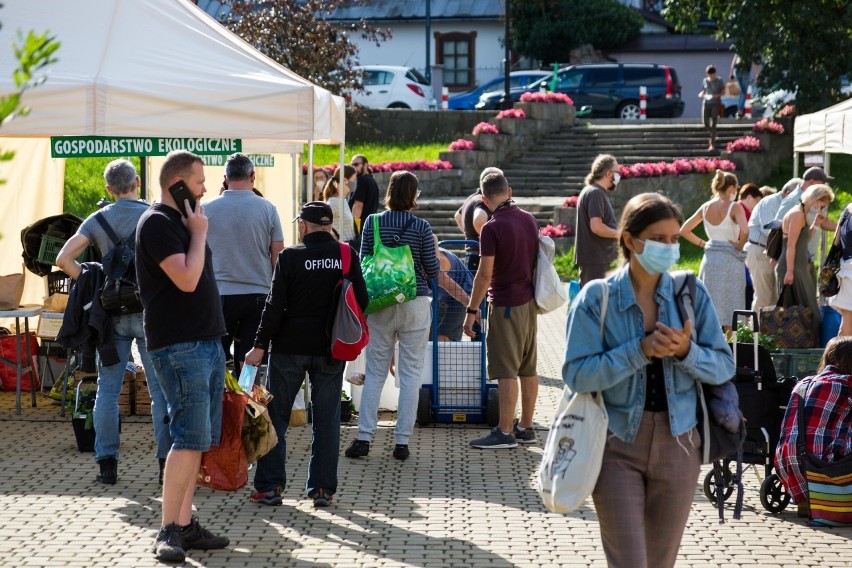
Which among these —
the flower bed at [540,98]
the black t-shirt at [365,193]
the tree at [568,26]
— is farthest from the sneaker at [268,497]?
the tree at [568,26]

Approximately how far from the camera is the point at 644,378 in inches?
168

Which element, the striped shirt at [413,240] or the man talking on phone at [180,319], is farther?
the striped shirt at [413,240]

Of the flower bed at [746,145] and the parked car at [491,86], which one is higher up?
the parked car at [491,86]

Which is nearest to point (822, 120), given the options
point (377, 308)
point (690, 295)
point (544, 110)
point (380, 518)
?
point (377, 308)

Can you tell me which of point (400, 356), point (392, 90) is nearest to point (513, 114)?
point (392, 90)

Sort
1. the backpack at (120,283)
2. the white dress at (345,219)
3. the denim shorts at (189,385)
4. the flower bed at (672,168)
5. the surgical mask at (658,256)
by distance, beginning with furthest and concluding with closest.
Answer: the flower bed at (672,168) < the white dress at (345,219) < the backpack at (120,283) < the denim shorts at (189,385) < the surgical mask at (658,256)

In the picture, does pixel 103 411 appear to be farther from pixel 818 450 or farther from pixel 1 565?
pixel 818 450

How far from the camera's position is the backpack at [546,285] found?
873 centimetres

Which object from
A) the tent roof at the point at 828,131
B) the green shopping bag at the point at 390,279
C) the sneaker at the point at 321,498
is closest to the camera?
the sneaker at the point at 321,498

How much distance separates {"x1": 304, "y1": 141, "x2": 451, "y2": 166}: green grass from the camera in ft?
98.7

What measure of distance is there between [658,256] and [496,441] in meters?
4.90

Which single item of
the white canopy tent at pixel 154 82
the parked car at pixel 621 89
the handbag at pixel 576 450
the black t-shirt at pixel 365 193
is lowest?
the handbag at pixel 576 450

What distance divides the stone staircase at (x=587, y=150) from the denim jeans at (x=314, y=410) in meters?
18.5

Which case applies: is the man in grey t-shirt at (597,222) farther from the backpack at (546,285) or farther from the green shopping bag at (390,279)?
the green shopping bag at (390,279)
